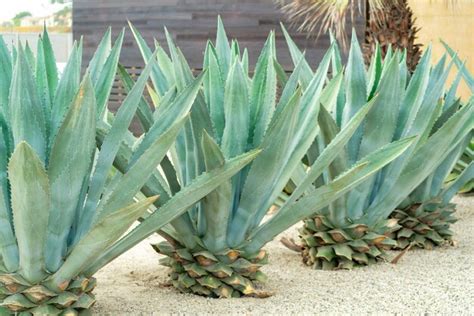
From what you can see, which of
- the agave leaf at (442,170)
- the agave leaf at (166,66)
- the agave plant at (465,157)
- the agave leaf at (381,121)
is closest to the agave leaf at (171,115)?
the agave leaf at (166,66)

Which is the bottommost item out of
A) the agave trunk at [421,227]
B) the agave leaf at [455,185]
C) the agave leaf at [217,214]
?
the agave trunk at [421,227]

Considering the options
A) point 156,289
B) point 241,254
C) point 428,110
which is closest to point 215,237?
point 241,254

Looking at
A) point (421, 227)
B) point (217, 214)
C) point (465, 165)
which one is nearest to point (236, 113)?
point (217, 214)

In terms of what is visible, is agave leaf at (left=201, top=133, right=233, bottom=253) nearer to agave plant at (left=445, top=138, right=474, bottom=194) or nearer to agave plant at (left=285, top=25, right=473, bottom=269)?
agave plant at (left=285, top=25, right=473, bottom=269)

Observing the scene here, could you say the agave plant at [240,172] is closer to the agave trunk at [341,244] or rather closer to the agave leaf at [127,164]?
the agave leaf at [127,164]

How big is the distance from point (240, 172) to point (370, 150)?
21.3 inches

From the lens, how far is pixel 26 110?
185 centimetres

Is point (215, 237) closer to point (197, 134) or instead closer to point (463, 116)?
point (197, 134)

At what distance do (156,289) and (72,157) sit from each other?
63 centimetres

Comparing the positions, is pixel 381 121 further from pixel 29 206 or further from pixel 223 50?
pixel 29 206

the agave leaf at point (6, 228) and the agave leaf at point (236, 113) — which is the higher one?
the agave leaf at point (236, 113)

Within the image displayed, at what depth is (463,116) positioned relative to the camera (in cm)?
269

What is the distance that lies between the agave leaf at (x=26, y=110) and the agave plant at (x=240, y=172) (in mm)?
271

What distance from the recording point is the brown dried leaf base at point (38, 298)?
1.89 m
